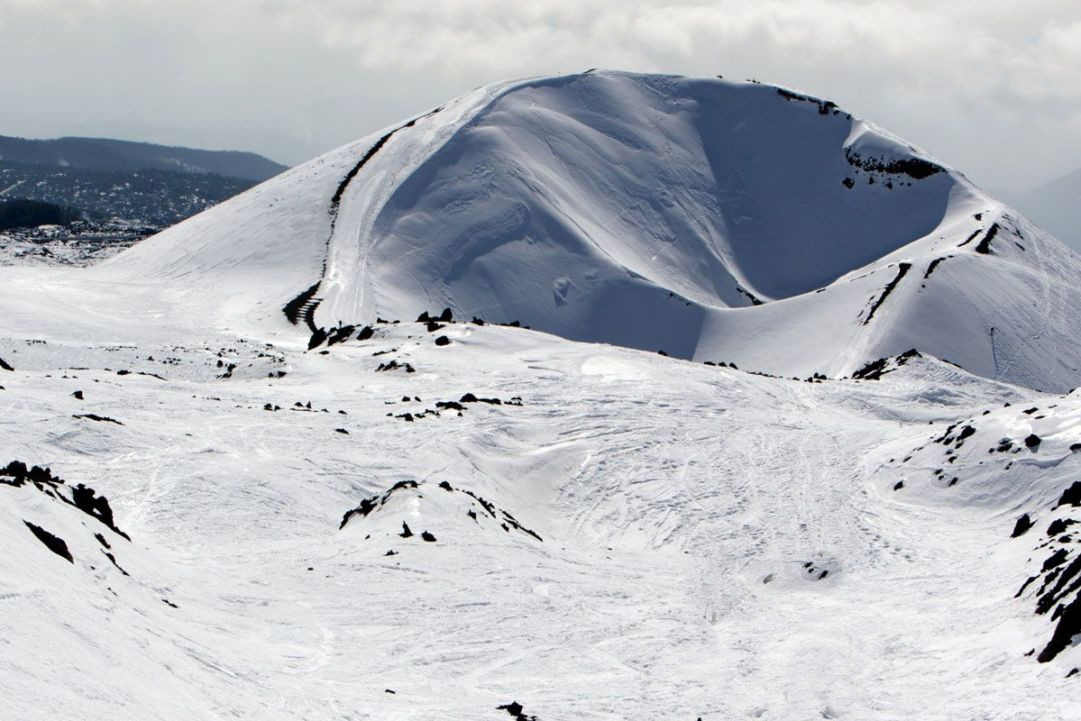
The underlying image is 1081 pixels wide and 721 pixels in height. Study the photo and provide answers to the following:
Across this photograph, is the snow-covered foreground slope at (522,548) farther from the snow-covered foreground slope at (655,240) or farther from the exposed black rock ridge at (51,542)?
the snow-covered foreground slope at (655,240)

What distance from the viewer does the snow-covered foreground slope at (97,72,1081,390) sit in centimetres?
7475

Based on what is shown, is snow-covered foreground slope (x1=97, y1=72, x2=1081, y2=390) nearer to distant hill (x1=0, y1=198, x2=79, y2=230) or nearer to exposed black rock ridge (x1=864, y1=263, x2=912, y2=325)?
exposed black rock ridge (x1=864, y1=263, x2=912, y2=325)

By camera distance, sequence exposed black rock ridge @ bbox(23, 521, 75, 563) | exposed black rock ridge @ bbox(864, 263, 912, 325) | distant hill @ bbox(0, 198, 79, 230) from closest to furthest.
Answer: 1. exposed black rock ridge @ bbox(23, 521, 75, 563)
2. exposed black rock ridge @ bbox(864, 263, 912, 325)
3. distant hill @ bbox(0, 198, 79, 230)

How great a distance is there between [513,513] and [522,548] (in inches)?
216

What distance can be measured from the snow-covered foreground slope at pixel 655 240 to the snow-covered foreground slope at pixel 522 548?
31.8m

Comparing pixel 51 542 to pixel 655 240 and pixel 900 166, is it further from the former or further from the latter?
pixel 900 166

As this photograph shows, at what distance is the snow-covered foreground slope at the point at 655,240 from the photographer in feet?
245

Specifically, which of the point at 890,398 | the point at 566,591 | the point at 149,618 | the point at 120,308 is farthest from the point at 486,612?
the point at 120,308

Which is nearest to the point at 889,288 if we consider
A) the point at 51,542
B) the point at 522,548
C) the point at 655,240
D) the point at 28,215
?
the point at 655,240

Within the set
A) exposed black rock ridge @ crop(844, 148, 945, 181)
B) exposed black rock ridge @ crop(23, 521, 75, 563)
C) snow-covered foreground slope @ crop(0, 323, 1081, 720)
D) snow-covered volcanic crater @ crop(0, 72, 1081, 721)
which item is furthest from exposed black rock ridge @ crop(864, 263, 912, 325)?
exposed black rock ridge @ crop(23, 521, 75, 563)

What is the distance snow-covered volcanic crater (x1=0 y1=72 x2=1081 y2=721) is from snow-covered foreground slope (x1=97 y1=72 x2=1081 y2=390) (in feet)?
3.11

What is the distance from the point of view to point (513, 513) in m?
29.2

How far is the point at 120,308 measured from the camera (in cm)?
6650

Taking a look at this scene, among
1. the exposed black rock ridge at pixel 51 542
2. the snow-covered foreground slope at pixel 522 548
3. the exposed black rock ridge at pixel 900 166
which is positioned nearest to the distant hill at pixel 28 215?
the exposed black rock ridge at pixel 900 166
